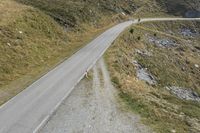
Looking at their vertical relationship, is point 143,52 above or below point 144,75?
above

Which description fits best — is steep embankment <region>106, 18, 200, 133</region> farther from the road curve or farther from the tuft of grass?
the tuft of grass

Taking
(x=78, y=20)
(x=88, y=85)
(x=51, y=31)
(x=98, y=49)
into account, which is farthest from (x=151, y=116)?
(x=78, y=20)

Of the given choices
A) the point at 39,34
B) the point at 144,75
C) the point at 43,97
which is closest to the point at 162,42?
the point at 144,75

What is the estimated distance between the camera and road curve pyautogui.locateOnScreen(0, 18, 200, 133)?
26797mm

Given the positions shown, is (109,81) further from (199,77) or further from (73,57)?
(199,77)

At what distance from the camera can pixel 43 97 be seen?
33094mm

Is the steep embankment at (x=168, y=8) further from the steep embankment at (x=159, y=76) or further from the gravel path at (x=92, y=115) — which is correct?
the gravel path at (x=92, y=115)

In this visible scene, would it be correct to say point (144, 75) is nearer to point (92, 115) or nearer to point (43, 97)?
point (43, 97)

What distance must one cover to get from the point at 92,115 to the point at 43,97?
5.66 metres

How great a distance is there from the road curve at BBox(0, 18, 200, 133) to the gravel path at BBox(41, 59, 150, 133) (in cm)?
84

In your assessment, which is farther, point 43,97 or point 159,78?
point 159,78

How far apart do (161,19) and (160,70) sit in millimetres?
46973

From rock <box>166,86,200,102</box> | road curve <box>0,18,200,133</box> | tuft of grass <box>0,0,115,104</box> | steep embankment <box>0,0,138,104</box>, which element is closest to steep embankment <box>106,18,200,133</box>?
rock <box>166,86,200,102</box>

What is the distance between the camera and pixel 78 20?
7356cm
